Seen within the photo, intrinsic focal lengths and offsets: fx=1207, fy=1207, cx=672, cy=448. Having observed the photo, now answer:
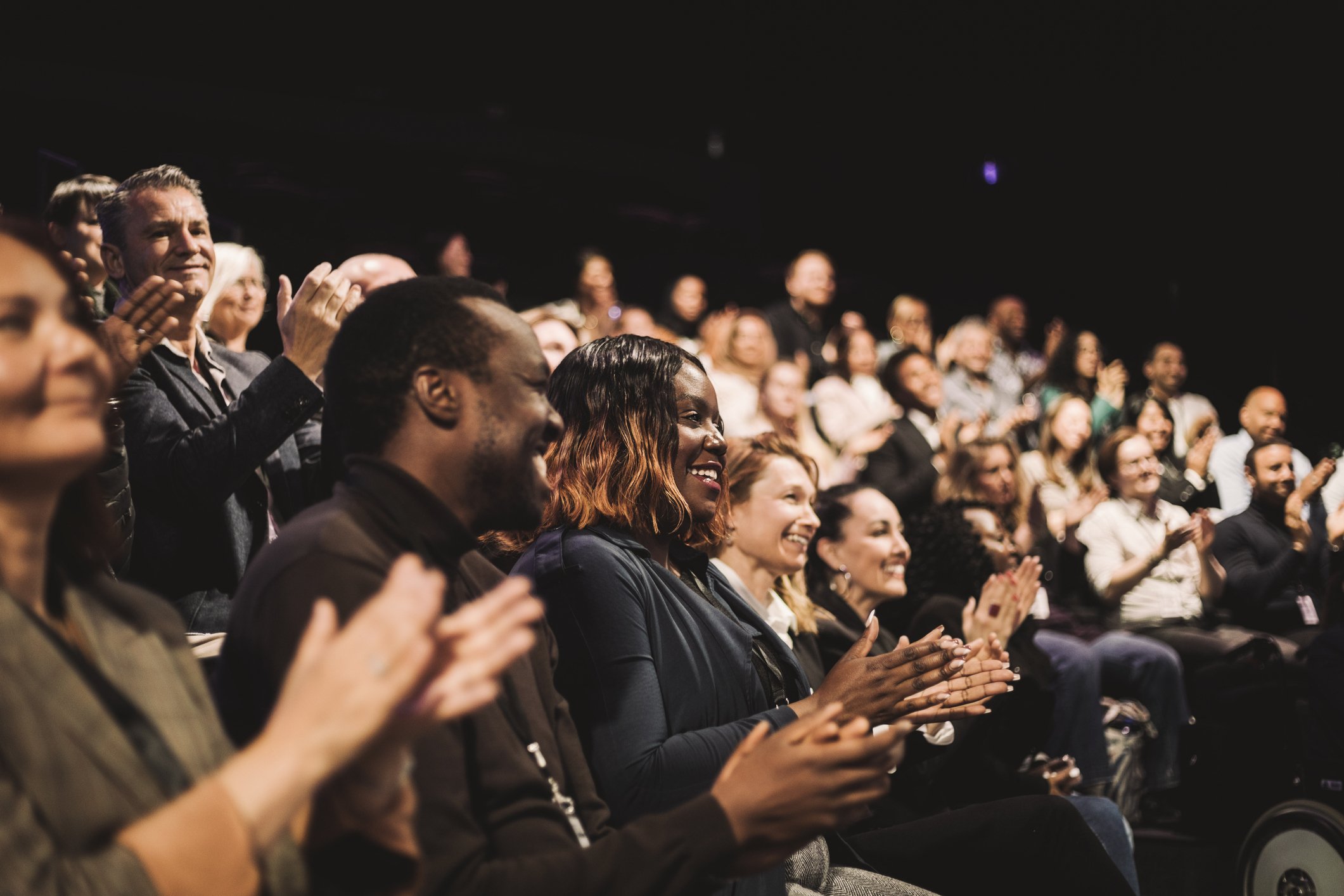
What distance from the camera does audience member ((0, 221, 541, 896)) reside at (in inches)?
37.2

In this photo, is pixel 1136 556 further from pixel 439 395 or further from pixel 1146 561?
pixel 439 395

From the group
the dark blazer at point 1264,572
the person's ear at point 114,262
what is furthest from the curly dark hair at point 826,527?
the dark blazer at point 1264,572

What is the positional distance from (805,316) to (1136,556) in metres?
2.41

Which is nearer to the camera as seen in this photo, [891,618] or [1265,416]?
[891,618]

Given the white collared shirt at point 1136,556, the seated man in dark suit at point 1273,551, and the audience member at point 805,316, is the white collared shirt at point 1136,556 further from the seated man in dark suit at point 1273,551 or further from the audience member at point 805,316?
the audience member at point 805,316

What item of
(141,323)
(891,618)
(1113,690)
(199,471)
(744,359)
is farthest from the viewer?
(744,359)

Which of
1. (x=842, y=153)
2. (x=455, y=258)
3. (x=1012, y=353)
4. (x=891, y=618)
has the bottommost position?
(x=891, y=618)

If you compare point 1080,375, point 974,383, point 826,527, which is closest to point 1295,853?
point 826,527

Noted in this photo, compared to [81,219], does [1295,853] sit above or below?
below

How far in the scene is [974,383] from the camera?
6.62m

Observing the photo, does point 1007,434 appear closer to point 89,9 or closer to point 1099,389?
point 1099,389

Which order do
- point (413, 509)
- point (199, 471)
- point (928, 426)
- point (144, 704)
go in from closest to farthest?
point (144, 704), point (413, 509), point (199, 471), point (928, 426)

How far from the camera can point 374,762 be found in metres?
1.06

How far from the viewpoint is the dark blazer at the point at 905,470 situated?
15.7 feet
